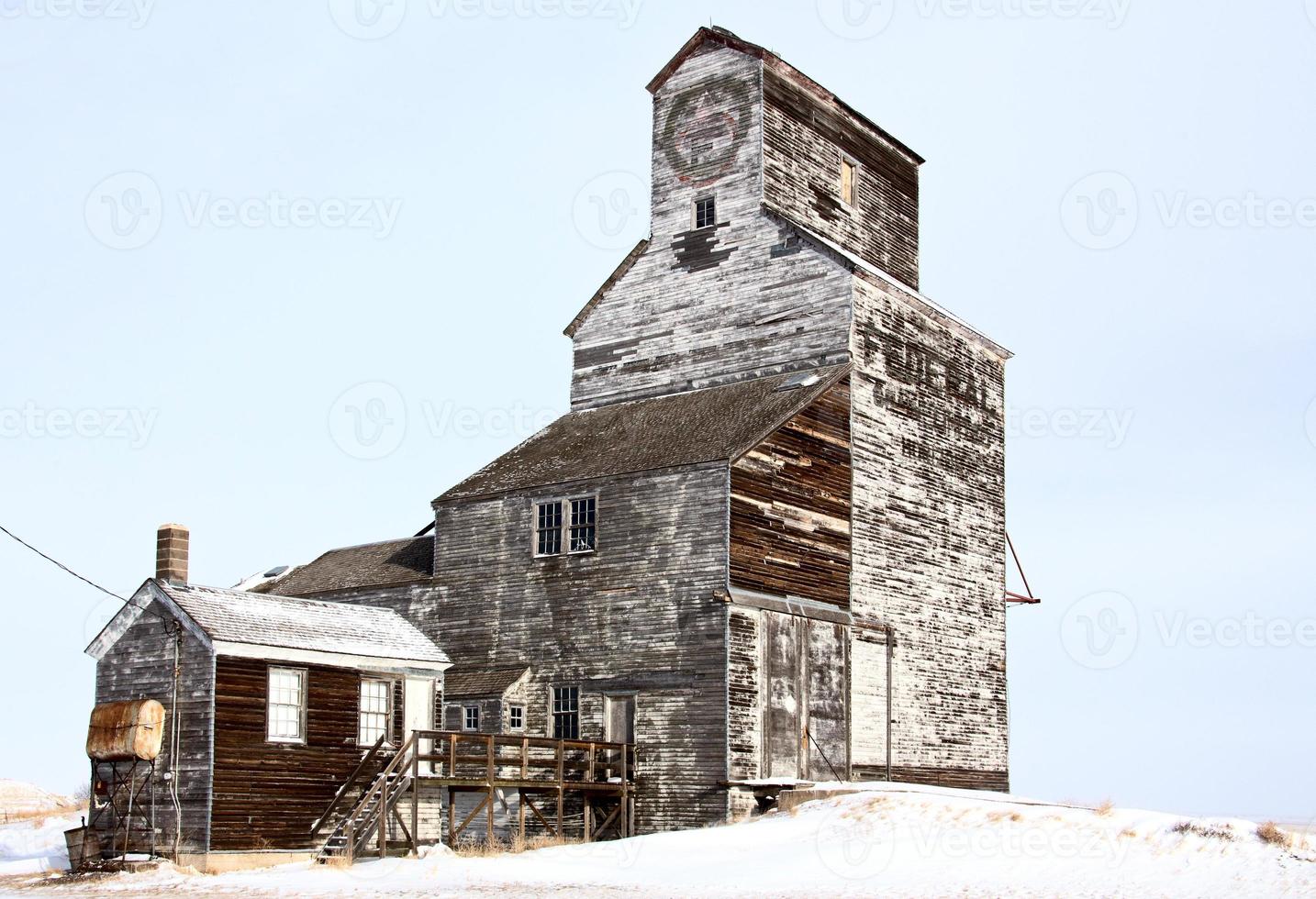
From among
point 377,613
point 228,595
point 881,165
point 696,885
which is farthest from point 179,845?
point 881,165

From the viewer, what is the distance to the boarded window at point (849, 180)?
134ft

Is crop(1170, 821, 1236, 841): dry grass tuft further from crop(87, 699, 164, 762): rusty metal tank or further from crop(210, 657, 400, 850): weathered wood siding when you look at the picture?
Answer: crop(87, 699, 164, 762): rusty metal tank

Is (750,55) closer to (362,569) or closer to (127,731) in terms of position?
(362,569)

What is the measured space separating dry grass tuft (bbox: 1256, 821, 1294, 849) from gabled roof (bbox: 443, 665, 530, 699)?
620 inches

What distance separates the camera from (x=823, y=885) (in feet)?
76.8

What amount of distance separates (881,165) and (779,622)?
15886mm

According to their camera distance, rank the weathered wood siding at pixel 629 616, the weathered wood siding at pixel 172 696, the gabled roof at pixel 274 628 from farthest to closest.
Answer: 1. the weathered wood siding at pixel 629 616
2. the gabled roof at pixel 274 628
3. the weathered wood siding at pixel 172 696

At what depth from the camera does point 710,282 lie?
126ft

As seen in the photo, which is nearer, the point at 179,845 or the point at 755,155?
the point at 179,845

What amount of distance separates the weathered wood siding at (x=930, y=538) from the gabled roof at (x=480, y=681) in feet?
24.4

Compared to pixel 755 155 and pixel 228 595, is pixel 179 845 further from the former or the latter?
pixel 755 155

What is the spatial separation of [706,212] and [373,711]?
1510cm

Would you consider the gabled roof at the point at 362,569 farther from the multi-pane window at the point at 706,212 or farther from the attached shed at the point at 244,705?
the multi-pane window at the point at 706,212

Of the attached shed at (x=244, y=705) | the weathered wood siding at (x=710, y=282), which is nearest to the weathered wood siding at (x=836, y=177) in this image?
the weathered wood siding at (x=710, y=282)
